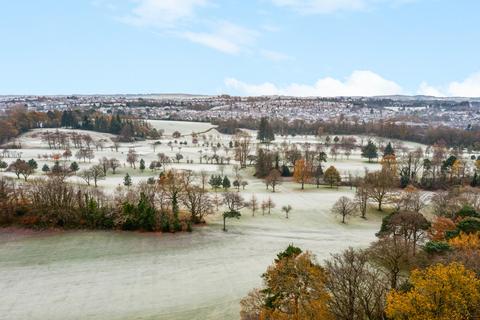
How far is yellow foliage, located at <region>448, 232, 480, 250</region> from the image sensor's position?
82.5 feet

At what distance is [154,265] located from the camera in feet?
104

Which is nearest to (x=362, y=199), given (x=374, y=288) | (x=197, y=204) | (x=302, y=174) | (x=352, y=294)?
(x=302, y=174)

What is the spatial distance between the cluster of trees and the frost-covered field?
20.3 ft

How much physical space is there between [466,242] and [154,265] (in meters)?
23.1

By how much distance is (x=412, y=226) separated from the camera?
31016 mm

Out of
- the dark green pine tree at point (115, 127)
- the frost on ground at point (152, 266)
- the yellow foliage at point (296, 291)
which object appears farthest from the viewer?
the dark green pine tree at point (115, 127)

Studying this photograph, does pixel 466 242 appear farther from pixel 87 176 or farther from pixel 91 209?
pixel 87 176

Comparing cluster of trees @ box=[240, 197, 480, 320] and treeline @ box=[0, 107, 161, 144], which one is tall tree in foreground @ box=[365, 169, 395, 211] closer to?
cluster of trees @ box=[240, 197, 480, 320]

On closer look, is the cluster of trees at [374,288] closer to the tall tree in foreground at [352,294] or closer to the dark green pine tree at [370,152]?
the tall tree in foreground at [352,294]

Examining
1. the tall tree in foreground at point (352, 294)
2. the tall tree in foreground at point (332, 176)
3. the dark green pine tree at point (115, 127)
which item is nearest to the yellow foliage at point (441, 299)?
the tall tree in foreground at point (352, 294)

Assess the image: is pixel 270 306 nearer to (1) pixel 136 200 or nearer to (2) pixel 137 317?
(2) pixel 137 317

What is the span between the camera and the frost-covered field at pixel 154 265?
25.0 metres

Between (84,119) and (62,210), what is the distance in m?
102

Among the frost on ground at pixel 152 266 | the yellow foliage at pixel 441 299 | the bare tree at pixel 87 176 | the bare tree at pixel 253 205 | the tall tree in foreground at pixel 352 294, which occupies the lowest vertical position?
the frost on ground at pixel 152 266
